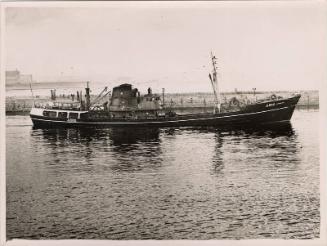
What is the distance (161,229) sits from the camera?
25.2 ft

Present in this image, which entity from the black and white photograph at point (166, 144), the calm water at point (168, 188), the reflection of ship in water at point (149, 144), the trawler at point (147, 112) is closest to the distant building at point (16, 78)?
the black and white photograph at point (166, 144)

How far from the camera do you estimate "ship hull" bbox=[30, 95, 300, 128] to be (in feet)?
29.5

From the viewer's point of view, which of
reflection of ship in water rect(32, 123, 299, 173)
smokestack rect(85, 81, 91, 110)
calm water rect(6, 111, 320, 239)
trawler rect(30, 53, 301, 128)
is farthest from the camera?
trawler rect(30, 53, 301, 128)

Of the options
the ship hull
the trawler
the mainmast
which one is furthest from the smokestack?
the mainmast

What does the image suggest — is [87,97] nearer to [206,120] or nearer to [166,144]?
[166,144]

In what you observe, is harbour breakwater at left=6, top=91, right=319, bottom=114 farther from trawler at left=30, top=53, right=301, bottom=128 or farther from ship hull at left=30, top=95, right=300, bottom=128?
ship hull at left=30, top=95, right=300, bottom=128

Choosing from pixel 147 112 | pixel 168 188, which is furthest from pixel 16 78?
pixel 168 188

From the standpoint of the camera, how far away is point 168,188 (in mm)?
8055

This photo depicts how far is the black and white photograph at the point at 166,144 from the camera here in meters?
7.80

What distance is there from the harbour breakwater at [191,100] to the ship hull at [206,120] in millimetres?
235

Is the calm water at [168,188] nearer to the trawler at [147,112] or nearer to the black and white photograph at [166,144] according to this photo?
the black and white photograph at [166,144]

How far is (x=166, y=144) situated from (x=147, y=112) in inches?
55.8

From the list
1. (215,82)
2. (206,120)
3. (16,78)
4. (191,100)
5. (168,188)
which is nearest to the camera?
(168,188)

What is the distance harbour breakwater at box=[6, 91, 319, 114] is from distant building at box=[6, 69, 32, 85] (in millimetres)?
262
